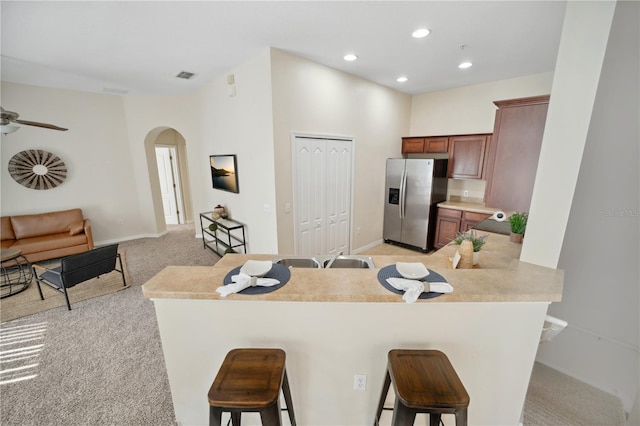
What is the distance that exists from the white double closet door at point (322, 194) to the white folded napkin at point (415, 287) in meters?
2.25

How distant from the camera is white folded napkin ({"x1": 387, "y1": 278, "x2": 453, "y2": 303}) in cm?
116

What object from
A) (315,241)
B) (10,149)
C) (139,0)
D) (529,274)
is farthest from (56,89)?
(529,274)

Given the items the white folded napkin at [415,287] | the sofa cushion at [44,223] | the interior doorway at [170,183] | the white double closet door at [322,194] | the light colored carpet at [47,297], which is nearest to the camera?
the white folded napkin at [415,287]

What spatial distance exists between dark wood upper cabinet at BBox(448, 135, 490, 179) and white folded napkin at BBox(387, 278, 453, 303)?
143 inches

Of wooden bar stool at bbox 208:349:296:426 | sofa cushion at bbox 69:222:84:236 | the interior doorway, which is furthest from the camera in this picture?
the interior doorway

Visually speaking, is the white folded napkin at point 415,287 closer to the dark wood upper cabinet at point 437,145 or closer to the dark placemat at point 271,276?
the dark placemat at point 271,276

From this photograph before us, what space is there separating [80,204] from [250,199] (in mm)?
3590

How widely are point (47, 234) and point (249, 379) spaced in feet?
17.4

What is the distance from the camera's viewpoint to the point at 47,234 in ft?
13.8

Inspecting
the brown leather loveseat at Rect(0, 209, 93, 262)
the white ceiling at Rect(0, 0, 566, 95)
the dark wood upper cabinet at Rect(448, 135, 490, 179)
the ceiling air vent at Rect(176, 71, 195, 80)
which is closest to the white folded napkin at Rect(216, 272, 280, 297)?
the white ceiling at Rect(0, 0, 566, 95)

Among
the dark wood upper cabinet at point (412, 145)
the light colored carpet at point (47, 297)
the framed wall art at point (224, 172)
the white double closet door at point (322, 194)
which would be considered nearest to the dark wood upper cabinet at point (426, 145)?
the dark wood upper cabinet at point (412, 145)

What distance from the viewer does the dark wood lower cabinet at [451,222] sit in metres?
3.99

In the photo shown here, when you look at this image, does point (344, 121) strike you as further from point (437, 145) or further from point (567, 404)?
point (567, 404)

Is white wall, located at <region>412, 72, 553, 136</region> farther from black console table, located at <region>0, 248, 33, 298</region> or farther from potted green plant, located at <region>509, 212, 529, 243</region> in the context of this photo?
black console table, located at <region>0, 248, 33, 298</region>
